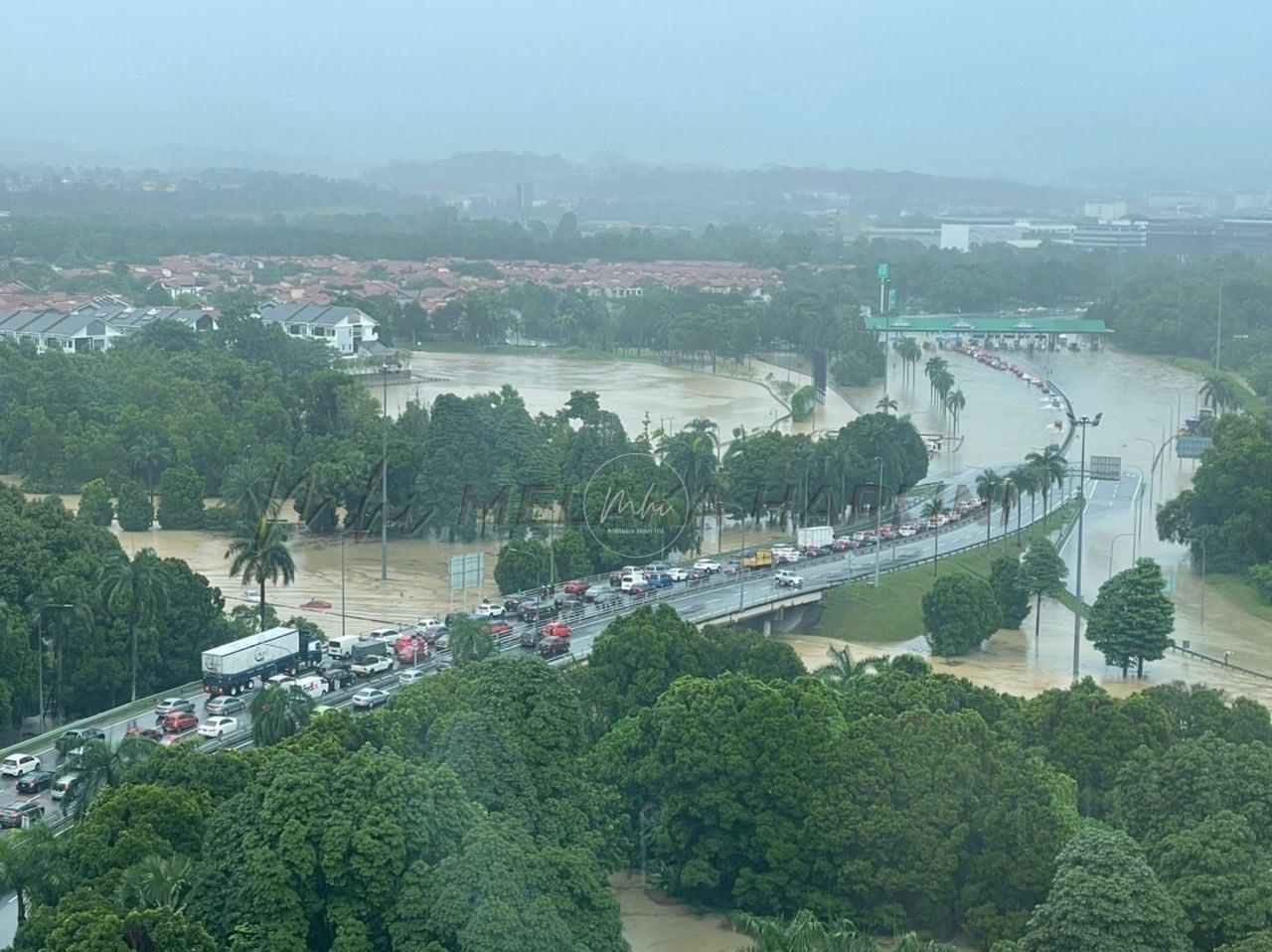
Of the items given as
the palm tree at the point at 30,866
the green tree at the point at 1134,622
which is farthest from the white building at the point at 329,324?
the palm tree at the point at 30,866

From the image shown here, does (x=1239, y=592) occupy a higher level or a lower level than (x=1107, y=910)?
lower

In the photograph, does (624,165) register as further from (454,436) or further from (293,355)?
(454,436)

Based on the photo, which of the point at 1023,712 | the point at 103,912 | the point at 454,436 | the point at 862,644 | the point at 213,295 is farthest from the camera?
the point at 213,295

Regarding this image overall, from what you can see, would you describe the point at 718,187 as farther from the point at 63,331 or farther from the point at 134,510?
the point at 134,510

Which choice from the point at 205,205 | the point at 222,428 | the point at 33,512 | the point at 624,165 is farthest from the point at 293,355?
the point at 624,165

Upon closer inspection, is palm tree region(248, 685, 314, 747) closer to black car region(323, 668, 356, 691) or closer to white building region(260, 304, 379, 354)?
black car region(323, 668, 356, 691)

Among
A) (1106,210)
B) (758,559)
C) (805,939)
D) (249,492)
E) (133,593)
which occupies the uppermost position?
(1106,210)

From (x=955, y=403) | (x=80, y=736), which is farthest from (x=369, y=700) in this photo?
(x=955, y=403)
